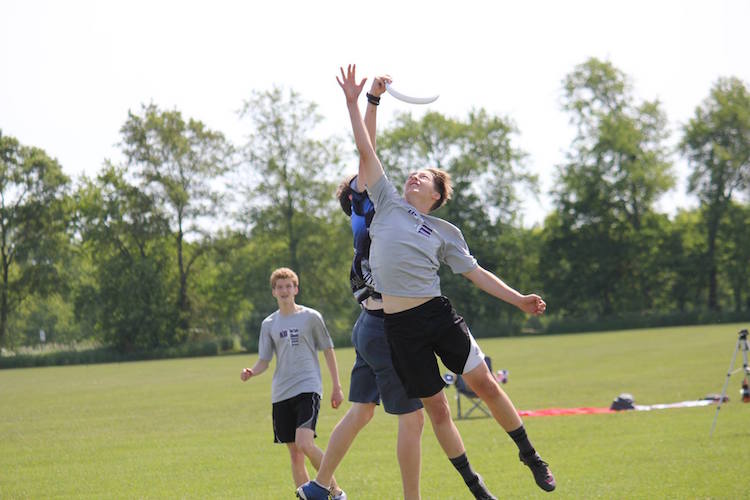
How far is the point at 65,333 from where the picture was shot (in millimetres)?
119750

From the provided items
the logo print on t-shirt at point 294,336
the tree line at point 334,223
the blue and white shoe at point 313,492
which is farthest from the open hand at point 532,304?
the tree line at point 334,223

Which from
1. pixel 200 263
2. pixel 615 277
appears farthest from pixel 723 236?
pixel 200 263

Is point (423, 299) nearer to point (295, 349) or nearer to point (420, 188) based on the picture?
point (420, 188)

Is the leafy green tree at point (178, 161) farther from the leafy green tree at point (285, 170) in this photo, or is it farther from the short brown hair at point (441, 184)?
the short brown hair at point (441, 184)

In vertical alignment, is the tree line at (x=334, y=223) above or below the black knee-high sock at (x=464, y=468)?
above

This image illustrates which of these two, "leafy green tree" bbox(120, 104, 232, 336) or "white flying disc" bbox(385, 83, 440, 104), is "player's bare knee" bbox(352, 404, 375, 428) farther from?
"leafy green tree" bbox(120, 104, 232, 336)

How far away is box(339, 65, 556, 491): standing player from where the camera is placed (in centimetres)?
657

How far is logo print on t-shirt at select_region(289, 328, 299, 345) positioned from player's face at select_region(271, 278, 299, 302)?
28 cm

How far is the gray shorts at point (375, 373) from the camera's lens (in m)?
7.09

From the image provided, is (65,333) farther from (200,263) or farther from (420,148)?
(420,148)

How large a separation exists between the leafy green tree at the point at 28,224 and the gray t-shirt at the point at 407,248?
71.9 metres

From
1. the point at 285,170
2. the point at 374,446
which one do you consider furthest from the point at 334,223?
the point at 374,446

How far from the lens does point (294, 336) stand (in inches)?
341

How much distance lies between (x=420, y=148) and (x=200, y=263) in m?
19.6
